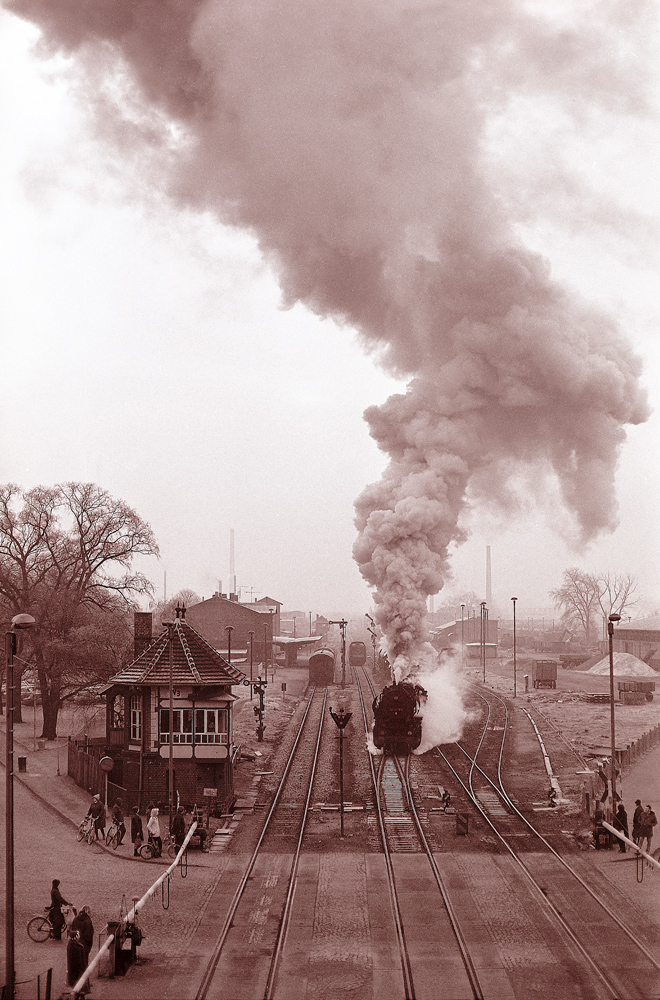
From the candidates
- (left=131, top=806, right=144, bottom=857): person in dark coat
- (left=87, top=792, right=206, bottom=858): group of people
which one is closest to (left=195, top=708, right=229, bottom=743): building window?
(left=87, top=792, right=206, bottom=858): group of people

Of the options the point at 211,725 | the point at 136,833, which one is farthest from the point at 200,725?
the point at 136,833

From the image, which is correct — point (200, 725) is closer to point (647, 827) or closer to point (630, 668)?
point (647, 827)

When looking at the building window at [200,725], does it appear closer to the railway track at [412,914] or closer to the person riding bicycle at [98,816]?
the person riding bicycle at [98,816]

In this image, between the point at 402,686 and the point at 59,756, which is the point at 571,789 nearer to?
the point at 402,686

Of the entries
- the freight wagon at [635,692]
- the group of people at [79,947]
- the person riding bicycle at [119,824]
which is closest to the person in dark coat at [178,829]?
the person riding bicycle at [119,824]

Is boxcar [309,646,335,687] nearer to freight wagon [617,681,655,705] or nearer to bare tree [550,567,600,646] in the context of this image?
freight wagon [617,681,655,705]

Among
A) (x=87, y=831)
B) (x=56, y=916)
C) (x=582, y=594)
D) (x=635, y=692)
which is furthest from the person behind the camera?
(x=582, y=594)
